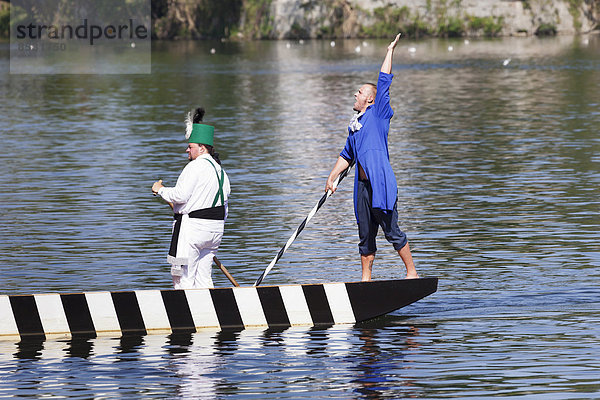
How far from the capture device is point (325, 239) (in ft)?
60.8

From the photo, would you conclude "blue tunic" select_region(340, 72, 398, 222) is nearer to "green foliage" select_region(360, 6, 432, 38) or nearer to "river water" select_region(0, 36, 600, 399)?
"river water" select_region(0, 36, 600, 399)

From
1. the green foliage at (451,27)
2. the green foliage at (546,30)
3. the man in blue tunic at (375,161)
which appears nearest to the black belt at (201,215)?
the man in blue tunic at (375,161)

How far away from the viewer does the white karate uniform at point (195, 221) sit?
12828 mm

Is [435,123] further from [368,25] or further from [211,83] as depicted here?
[368,25]

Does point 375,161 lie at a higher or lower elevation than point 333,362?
higher

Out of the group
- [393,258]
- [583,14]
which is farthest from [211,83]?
[583,14]

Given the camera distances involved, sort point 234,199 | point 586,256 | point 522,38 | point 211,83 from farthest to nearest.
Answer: point 522,38
point 211,83
point 234,199
point 586,256

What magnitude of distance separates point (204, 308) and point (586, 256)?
586 cm

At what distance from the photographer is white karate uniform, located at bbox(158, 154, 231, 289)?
42.1ft

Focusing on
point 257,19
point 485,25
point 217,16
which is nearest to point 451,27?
point 485,25

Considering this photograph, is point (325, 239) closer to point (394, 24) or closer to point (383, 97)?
point (383, 97)

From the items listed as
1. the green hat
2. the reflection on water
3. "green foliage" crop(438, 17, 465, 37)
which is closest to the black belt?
the green hat

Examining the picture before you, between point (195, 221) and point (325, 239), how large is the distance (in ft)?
18.8

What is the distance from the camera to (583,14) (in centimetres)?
12731
